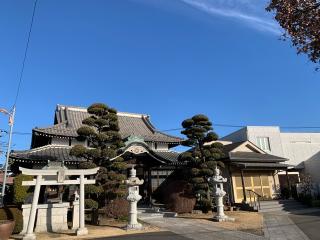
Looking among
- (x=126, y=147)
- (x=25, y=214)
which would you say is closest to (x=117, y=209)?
(x=25, y=214)

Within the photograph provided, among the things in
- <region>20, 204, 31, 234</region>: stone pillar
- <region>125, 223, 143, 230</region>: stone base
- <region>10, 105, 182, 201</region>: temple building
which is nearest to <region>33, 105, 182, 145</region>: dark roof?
<region>10, 105, 182, 201</region>: temple building

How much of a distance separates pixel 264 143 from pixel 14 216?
2810 cm

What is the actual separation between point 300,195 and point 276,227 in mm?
11241

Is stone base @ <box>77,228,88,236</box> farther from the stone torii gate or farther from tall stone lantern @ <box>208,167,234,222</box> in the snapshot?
tall stone lantern @ <box>208,167,234,222</box>

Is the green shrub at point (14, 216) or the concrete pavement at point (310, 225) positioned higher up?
the green shrub at point (14, 216)

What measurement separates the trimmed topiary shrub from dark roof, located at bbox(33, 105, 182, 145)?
9356 mm

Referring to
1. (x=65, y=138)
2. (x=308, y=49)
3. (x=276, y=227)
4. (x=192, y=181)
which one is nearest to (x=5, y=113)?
(x=65, y=138)

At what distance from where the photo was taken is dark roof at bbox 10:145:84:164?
19750mm

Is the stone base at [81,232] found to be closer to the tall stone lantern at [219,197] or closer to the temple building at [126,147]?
the temple building at [126,147]

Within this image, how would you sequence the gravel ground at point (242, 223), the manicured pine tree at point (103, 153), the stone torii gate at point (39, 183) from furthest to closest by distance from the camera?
the manicured pine tree at point (103, 153) < the gravel ground at point (242, 223) < the stone torii gate at point (39, 183)

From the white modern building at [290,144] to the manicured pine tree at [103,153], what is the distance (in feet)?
66.6

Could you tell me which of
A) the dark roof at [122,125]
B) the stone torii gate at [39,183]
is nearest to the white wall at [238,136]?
the dark roof at [122,125]

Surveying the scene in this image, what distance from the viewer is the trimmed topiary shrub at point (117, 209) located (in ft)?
53.3

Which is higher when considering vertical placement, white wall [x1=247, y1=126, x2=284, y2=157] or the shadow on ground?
white wall [x1=247, y1=126, x2=284, y2=157]
